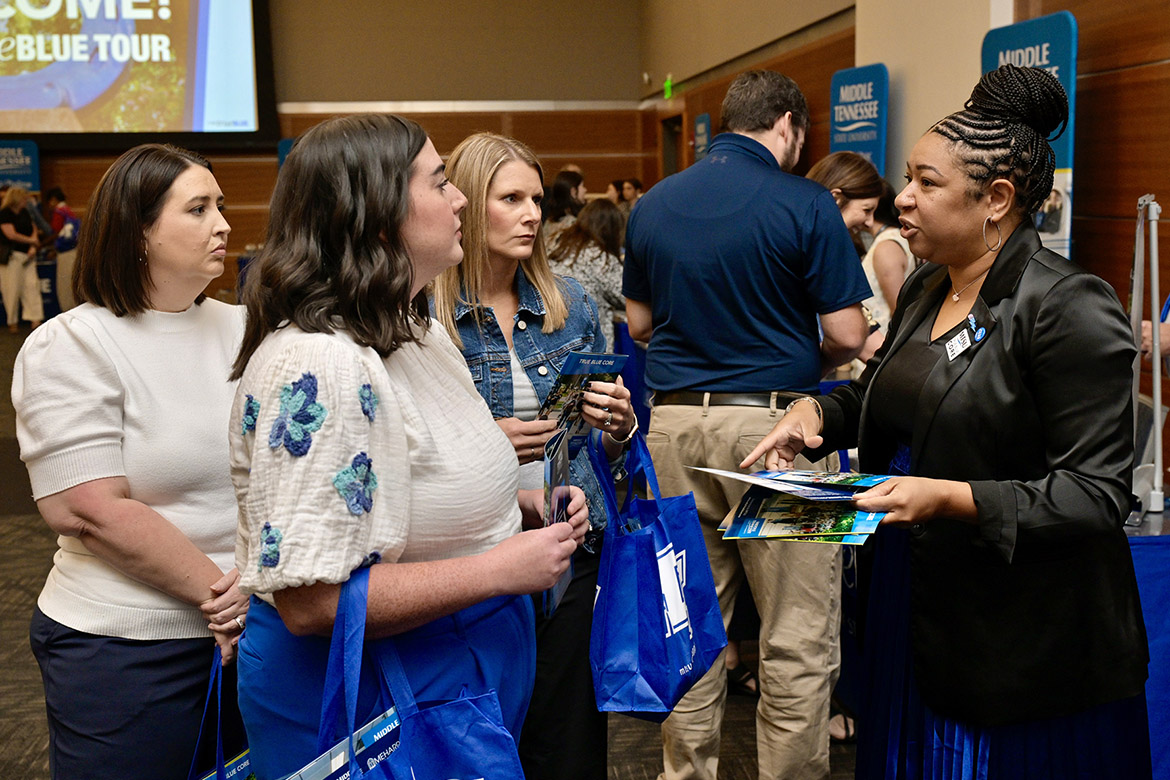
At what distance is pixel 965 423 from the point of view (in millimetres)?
1592

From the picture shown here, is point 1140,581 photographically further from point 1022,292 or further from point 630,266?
point 630,266

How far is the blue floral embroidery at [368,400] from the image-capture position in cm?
116

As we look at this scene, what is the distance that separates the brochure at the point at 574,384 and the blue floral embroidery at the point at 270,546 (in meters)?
0.54

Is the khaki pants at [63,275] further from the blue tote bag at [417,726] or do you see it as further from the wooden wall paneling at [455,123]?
the blue tote bag at [417,726]

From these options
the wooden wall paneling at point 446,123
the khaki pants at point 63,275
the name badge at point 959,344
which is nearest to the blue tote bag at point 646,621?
the name badge at point 959,344

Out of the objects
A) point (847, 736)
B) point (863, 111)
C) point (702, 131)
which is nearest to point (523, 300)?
point (847, 736)

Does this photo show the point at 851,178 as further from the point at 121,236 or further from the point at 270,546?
the point at 270,546

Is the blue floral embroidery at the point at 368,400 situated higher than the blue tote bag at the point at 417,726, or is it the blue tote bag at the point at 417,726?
the blue floral embroidery at the point at 368,400

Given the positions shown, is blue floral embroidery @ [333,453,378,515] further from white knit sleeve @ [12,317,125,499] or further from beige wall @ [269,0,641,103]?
beige wall @ [269,0,641,103]

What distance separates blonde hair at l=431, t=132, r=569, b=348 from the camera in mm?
2039

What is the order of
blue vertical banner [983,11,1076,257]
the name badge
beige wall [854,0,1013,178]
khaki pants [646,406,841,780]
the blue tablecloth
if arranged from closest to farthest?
1. the name badge
2. the blue tablecloth
3. khaki pants [646,406,841,780]
4. blue vertical banner [983,11,1076,257]
5. beige wall [854,0,1013,178]

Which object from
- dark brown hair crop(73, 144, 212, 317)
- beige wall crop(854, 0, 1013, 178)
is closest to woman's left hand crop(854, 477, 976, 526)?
dark brown hair crop(73, 144, 212, 317)

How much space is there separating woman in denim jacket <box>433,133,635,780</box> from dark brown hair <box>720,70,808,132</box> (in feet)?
2.66

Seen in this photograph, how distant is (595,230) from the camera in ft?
16.6
